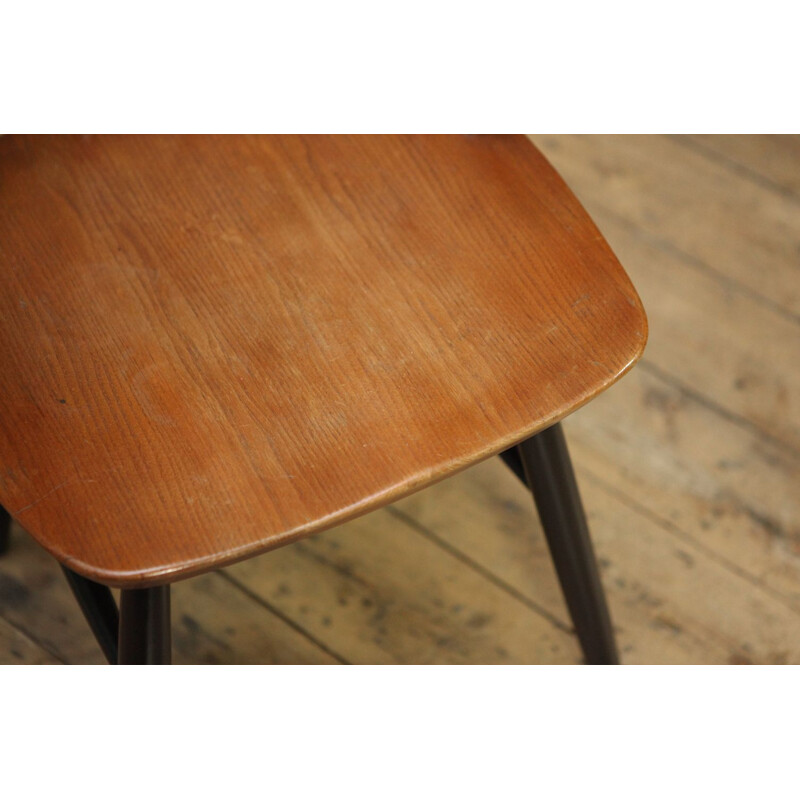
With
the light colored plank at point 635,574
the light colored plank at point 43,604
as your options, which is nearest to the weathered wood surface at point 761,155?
the light colored plank at point 635,574

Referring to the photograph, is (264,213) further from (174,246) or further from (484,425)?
(484,425)

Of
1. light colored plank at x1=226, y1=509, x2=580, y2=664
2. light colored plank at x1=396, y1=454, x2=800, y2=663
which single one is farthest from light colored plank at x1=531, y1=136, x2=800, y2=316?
light colored plank at x1=226, y1=509, x2=580, y2=664

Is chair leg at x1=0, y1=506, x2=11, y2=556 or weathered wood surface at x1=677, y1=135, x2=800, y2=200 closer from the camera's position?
chair leg at x1=0, y1=506, x2=11, y2=556

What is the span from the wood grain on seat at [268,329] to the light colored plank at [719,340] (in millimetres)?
547

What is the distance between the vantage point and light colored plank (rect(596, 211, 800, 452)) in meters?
1.12

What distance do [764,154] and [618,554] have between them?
0.70 metres

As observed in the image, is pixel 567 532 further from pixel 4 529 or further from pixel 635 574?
pixel 4 529

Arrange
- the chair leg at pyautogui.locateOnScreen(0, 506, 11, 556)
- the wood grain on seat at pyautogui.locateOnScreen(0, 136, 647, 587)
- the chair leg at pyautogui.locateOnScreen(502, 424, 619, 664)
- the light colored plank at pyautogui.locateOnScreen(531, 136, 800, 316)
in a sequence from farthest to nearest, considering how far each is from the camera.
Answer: the light colored plank at pyautogui.locateOnScreen(531, 136, 800, 316) → the chair leg at pyautogui.locateOnScreen(0, 506, 11, 556) → the chair leg at pyautogui.locateOnScreen(502, 424, 619, 664) → the wood grain on seat at pyautogui.locateOnScreen(0, 136, 647, 587)

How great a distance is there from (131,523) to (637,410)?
0.74 m

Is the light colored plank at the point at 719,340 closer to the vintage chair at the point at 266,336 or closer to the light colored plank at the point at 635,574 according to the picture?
the light colored plank at the point at 635,574

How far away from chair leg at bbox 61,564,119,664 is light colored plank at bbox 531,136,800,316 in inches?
33.4

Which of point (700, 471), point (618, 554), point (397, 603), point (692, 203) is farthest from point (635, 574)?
point (692, 203)

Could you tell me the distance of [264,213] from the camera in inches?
26.0

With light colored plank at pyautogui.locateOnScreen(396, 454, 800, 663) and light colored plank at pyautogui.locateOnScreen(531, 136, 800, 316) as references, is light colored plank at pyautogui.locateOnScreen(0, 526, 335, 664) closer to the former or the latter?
light colored plank at pyautogui.locateOnScreen(396, 454, 800, 663)
